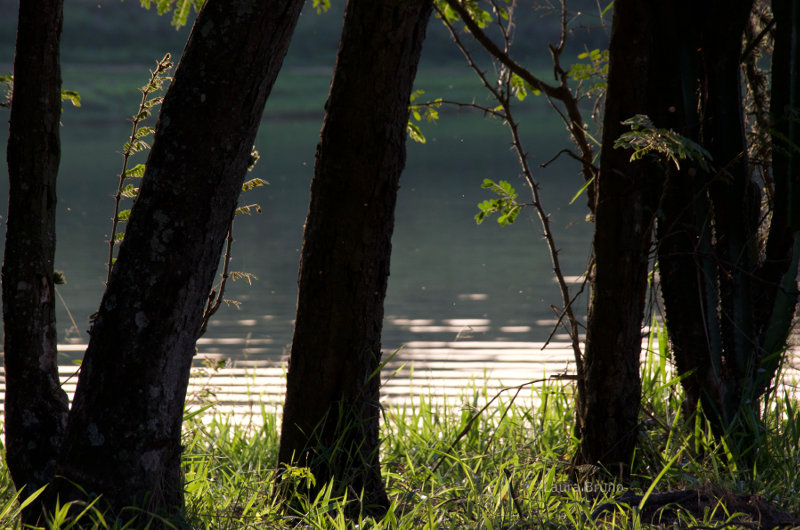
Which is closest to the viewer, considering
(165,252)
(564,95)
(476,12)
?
(165,252)

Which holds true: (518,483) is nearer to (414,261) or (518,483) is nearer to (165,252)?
(165,252)

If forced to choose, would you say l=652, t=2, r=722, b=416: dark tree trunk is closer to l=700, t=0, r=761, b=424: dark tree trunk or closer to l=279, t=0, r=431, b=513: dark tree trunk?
l=700, t=0, r=761, b=424: dark tree trunk

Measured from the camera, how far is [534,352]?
21.3ft

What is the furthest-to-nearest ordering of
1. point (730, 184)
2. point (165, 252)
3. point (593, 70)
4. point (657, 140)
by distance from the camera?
point (593, 70)
point (730, 184)
point (657, 140)
point (165, 252)

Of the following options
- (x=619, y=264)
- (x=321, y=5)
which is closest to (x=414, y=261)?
(x=321, y=5)

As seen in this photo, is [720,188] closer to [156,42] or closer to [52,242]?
[52,242]

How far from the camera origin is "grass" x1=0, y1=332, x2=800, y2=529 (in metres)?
2.44

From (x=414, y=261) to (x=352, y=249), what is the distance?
7696 millimetres

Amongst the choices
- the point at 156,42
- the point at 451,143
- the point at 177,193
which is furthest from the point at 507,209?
the point at 156,42

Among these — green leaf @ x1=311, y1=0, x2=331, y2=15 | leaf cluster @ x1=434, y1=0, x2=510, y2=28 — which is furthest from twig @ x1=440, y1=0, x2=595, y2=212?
green leaf @ x1=311, y1=0, x2=331, y2=15

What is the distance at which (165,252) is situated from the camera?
7.02 feet

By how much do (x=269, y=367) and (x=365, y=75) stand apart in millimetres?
3823

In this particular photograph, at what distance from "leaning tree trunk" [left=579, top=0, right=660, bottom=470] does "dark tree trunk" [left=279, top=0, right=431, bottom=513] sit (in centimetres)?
74

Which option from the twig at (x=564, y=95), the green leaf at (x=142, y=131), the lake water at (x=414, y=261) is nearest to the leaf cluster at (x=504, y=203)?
the twig at (x=564, y=95)
